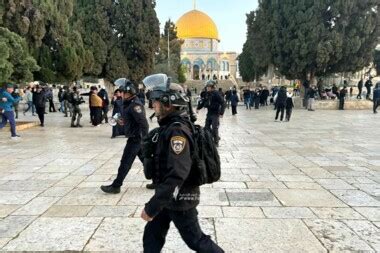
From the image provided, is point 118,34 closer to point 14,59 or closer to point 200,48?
point 14,59

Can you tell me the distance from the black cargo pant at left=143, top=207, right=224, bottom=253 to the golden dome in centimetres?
9355

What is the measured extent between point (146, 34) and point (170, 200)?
95.9 ft

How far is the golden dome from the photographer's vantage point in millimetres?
94188

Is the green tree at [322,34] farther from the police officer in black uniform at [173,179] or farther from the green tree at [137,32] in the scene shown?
the police officer in black uniform at [173,179]

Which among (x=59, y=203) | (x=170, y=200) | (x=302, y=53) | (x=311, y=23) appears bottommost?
(x=59, y=203)

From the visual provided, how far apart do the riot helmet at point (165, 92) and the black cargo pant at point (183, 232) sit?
785 mm

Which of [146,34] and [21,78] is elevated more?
[146,34]

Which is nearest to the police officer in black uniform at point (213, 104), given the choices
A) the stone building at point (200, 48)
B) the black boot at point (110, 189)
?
the black boot at point (110, 189)

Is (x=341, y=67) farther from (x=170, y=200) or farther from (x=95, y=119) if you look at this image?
(x=170, y=200)

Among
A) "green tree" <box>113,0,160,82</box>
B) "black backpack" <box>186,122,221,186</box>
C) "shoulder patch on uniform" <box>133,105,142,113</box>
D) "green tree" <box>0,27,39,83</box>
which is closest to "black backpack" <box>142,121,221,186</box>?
"black backpack" <box>186,122,221,186</box>

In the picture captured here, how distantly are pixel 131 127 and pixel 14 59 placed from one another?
9.54m

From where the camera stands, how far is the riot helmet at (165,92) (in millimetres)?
2926

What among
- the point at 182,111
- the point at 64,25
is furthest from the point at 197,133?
the point at 64,25

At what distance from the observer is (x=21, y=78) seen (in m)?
14.5
